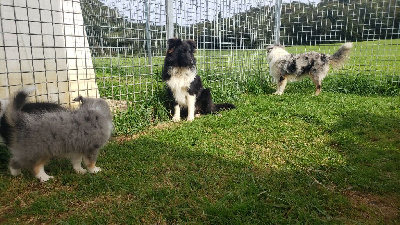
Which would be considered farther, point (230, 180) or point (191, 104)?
point (191, 104)

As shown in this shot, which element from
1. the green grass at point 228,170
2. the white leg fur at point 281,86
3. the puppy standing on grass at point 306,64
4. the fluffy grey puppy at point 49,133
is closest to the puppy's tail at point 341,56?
the puppy standing on grass at point 306,64

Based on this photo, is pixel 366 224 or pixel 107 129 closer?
pixel 366 224

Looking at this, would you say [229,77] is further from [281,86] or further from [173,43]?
[173,43]

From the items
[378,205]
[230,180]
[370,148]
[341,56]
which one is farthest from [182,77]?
[341,56]

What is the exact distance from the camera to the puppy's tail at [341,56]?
741cm

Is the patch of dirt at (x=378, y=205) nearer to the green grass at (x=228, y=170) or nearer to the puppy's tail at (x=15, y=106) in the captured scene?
the green grass at (x=228, y=170)

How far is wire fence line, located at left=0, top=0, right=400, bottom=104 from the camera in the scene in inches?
146

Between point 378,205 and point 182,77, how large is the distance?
11.4 ft

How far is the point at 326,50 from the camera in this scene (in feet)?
27.9

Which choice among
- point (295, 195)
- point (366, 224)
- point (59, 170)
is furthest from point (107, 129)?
point (366, 224)

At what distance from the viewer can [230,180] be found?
2.85m

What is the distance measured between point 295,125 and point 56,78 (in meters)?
3.79

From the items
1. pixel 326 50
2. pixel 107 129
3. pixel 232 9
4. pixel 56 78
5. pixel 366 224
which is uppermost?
pixel 232 9

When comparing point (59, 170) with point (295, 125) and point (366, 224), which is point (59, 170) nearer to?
point (366, 224)
